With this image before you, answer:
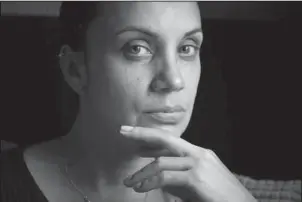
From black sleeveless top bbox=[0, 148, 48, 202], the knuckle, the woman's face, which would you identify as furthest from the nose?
black sleeveless top bbox=[0, 148, 48, 202]

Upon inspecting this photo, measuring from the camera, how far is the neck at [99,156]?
26.9 inches

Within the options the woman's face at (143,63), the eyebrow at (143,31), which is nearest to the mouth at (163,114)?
the woman's face at (143,63)

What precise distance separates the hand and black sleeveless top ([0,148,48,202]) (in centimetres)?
15

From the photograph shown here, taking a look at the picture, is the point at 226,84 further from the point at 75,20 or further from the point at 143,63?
the point at 75,20

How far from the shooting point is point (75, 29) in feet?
2.21

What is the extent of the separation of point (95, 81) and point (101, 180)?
16 centimetres

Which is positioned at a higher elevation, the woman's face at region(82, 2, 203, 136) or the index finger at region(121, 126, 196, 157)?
the woman's face at region(82, 2, 203, 136)

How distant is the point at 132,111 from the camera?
2.17ft

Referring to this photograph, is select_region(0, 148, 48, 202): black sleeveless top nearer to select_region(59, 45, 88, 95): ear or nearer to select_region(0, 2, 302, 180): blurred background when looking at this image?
select_region(0, 2, 302, 180): blurred background

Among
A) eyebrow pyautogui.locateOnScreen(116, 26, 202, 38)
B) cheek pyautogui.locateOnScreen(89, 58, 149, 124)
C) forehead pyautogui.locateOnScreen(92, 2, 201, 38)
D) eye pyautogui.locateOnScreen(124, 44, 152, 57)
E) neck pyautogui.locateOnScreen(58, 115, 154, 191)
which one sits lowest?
neck pyautogui.locateOnScreen(58, 115, 154, 191)

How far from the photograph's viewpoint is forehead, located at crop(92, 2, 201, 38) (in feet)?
2.11

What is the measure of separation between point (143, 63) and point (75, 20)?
0.41ft

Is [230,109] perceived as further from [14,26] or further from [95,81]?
[14,26]

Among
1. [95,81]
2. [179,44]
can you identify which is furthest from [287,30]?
[95,81]
